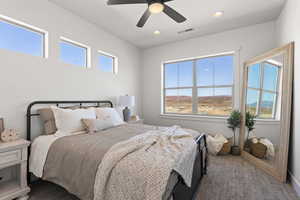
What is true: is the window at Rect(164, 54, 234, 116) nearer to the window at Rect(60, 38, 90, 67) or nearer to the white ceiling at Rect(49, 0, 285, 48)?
the white ceiling at Rect(49, 0, 285, 48)

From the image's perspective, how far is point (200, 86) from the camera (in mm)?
4090

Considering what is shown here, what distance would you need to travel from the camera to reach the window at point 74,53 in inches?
111

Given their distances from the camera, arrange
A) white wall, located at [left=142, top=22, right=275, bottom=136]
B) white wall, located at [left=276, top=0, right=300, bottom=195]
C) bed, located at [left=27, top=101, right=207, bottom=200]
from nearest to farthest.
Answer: bed, located at [left=27, top=101, right=207, bottom=200], white wall, located at [left=276, top=0, right=300, bottom=195], white wall, located at [left=142, top=22, right=275, bottom=136]

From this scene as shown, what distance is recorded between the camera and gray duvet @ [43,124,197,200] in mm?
1425

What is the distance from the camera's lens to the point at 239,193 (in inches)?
77.8

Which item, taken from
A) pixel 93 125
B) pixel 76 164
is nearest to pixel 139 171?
pixel 76 164

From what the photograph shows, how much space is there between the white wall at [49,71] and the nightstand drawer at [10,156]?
1.69ft

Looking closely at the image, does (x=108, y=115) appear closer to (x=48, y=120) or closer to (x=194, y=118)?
(x=48, y=120)

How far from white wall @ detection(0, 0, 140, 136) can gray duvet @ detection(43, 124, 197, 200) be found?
35.6 inches

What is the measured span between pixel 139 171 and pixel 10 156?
170 centimetres

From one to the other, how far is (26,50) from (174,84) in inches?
140

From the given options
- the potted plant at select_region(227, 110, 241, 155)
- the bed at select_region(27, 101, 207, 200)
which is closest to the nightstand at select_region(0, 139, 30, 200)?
the bed at select_region(27, 101, 207, 200)

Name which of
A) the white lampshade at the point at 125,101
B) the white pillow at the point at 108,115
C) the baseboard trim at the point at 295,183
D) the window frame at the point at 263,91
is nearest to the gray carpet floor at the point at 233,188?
the baseboard trim at the point at 295,183

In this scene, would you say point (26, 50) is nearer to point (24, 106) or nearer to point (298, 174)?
point (24, 106)
